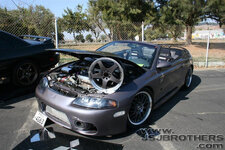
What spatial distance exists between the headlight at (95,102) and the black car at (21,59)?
187 centimetres

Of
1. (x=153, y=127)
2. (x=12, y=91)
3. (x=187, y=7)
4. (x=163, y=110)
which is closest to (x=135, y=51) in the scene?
(x=163, y=110)

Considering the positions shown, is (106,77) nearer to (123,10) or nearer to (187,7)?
(123,10)

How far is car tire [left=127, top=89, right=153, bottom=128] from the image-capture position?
8.19ft

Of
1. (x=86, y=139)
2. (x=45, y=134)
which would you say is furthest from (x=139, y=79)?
(x=45, y=134)

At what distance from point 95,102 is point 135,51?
180 cm

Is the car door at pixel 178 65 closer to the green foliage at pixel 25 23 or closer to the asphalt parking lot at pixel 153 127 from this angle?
the asphalt parking lot at pixel 153 127

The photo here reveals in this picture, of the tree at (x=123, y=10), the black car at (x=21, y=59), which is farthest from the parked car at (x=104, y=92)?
the tree at (x=123, y=10)

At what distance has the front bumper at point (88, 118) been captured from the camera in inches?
80.9

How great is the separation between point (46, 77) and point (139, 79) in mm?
1599

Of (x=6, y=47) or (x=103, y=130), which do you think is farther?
(x=6, y=47)

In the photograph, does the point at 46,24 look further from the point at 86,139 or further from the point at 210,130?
the point at 210,130

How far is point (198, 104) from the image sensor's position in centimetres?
373

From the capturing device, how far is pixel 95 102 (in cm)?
211

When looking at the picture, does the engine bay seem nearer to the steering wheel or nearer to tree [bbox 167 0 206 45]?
the steering wheel
